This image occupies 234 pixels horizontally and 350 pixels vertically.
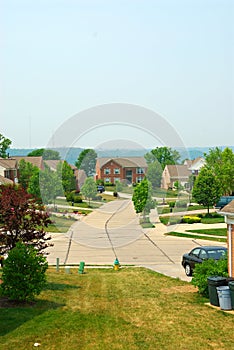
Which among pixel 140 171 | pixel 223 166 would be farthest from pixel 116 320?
pixel 223 166

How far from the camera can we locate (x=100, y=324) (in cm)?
1228

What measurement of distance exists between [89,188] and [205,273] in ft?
116

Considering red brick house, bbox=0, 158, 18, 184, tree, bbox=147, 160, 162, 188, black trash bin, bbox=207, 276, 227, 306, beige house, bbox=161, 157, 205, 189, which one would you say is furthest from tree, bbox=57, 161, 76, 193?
black trash bin, bbox=207, 276, 227, 306

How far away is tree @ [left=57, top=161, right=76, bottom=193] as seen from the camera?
4285 cm

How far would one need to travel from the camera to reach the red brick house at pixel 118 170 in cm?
5606

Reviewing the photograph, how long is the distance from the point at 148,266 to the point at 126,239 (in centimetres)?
1078

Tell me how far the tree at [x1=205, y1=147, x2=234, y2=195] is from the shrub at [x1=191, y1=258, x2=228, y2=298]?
41.1 m

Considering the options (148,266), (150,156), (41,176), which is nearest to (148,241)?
(148,266)

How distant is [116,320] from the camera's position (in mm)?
12766

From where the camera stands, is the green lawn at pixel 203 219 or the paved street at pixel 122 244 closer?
the paved street at pixel 122 244

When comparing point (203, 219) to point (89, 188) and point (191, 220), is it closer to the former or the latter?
point (191, 220)

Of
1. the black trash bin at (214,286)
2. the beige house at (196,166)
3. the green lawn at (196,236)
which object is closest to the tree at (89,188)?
the green lawn at (196,236)

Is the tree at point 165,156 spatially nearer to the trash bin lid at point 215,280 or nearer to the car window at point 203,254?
the car window at point 203,254

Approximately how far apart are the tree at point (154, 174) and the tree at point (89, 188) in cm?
558
